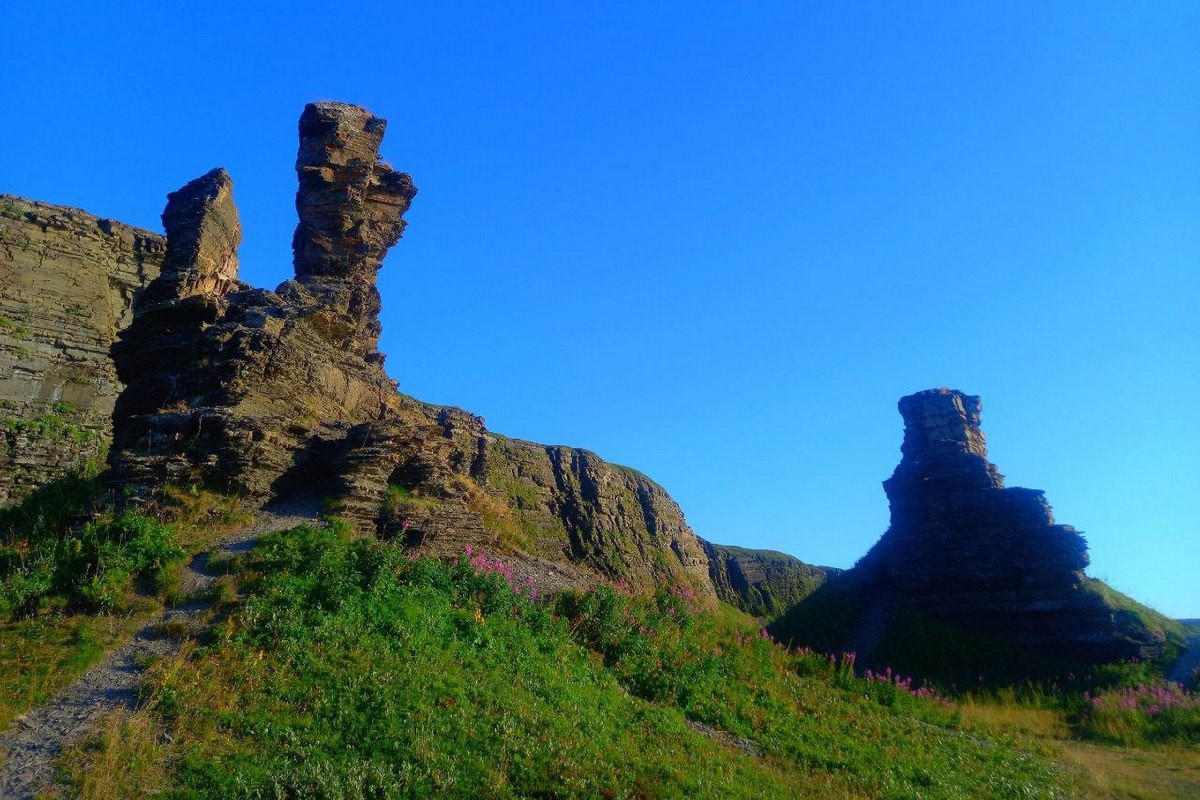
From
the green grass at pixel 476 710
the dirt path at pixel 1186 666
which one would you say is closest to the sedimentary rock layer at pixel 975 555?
the dirt path at pixel 1186 666

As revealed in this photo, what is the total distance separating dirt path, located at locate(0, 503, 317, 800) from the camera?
6.23 metres

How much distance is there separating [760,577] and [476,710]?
65.5m

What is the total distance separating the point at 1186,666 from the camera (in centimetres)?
2516

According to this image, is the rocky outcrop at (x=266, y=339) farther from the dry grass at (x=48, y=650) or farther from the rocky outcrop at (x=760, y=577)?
the rocky outcrop at (x=760, y=577)

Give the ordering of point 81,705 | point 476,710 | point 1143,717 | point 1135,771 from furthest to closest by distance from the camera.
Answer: point 1143,717 → point 1135,771 → point 476,710 → point 81,705

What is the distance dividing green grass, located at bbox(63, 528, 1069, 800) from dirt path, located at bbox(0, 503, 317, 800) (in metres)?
0.29

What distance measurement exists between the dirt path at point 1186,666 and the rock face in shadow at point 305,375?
20125 mm

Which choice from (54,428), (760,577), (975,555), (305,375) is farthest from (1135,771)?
(760,577)

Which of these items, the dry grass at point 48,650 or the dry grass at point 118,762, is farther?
the dry grass at point 48,650

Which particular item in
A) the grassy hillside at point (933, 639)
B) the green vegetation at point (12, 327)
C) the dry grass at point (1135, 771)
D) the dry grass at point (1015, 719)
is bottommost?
the dry grass at point (1135, 771)

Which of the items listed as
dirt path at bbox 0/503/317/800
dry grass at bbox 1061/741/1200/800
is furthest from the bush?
dry grass at bbox 1061/741/1200/800

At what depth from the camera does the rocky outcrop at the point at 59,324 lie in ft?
71.3

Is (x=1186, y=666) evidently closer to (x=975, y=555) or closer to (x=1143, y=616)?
(x=1143, y=616)

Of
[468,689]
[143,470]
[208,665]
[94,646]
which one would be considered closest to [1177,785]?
[468,689]
